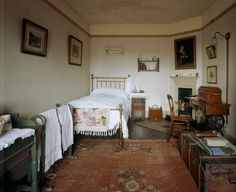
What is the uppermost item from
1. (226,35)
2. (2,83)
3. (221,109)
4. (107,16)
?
(107,16)

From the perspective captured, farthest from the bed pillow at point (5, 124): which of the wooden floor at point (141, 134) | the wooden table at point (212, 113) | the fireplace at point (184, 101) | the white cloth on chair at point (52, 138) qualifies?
the fireplace at point (184, 101)

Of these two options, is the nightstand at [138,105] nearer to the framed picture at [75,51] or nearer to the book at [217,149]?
the framed picture at [75,51]

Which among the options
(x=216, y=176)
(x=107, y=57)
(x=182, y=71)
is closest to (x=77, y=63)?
(x=107, y=57)

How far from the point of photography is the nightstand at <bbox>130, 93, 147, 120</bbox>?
5.66 m

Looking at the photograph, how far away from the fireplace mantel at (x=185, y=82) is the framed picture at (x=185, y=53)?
11.9 inches

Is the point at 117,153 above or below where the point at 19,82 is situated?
below

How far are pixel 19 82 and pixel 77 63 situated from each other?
7.69 feet

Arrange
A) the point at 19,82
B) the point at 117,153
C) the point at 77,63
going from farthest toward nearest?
the point at 77,63
the point at 117,153
the point at 19,82

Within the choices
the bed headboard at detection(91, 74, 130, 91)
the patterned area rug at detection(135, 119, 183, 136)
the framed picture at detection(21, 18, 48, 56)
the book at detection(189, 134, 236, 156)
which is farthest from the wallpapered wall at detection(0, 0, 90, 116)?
the book at detection(189, 134, 236, 156)

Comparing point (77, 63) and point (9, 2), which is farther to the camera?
point (77, 63)

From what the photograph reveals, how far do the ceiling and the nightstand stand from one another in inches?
82.6

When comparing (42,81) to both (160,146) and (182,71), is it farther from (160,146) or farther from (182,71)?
(182,71)

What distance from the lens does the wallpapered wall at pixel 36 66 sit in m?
2.44

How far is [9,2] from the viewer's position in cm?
240
